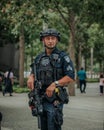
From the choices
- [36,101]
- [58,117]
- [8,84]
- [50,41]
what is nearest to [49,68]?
[50,41]

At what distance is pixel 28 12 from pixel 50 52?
19591 mm

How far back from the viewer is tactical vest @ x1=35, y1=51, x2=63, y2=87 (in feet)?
22.7

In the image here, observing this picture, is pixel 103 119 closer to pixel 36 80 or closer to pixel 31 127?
pixel 31 127

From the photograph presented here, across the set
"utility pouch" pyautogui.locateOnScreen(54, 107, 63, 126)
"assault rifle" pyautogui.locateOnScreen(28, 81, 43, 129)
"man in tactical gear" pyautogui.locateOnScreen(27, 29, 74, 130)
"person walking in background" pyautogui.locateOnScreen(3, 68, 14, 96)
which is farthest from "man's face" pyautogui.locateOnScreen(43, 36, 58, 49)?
"person walking in background" pyautogui.locateOnScreen(3, 68, 14, 96)

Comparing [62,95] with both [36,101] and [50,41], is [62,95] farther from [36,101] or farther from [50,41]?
[50,41]

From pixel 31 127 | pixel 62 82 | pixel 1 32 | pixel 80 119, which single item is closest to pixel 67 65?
pixel 62 82

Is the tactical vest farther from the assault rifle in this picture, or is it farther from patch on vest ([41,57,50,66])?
the assault rifle

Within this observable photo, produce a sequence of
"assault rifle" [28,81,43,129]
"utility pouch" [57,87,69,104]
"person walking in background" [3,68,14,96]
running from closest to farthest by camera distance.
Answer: "assault rifle" [28,81,43,129] < "utility pouch" [57,87,69,104] < "person walking in background" [3,68,14,96]

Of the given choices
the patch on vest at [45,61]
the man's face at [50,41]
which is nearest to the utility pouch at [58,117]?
the patch on vest at [45,61]

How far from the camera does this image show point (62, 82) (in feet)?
22.5

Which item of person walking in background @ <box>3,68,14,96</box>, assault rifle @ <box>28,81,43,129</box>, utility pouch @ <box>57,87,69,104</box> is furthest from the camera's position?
person walking in background @ <box>3,68,14,96</box>

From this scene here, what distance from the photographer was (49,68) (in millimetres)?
6926

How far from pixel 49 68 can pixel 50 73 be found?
2.6 inches

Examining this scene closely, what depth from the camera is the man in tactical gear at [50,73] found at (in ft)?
22.4
